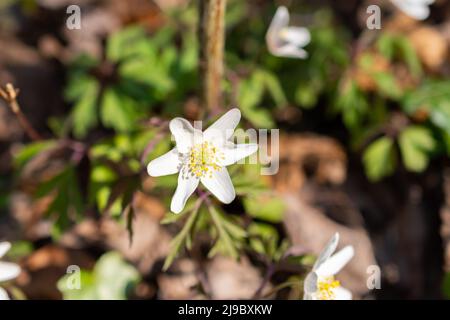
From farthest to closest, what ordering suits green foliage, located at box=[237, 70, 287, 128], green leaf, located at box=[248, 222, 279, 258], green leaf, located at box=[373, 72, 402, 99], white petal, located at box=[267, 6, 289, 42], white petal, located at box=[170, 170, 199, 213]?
green leaf, located at box=[373, 72, 402, 99]
white petal, located at box=[267, 6, 289, 42]
green foliage, located at box=[237, 70, 287, 128]
green leaf, located at box=[248, 222, 279, 258]
white petal, located at box=[170, 170, 199, 213]

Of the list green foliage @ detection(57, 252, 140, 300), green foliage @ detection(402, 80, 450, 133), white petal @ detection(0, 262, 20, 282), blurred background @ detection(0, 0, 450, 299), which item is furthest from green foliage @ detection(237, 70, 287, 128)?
white petal @ detection(0, 262, 20, 282)

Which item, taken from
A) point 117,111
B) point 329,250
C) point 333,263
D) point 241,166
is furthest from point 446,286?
point 117,111

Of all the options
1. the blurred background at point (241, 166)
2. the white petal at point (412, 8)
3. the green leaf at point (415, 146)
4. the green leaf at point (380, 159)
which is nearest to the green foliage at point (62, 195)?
the blurred background at point (241, 166)

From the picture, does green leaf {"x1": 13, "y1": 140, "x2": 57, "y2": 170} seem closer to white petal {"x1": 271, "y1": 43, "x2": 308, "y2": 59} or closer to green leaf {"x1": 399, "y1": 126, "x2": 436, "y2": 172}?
white petal {"x1": 271, "y1": 43, "x2": 308, "y2": 59}

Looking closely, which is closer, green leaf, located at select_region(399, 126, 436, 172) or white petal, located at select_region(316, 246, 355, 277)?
white petal, located at select_region(316, 246, 355, 277)

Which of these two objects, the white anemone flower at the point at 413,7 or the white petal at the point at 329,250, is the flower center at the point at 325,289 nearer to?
the white petal at the point at 329,250

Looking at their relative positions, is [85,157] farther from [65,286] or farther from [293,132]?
[293,132]
